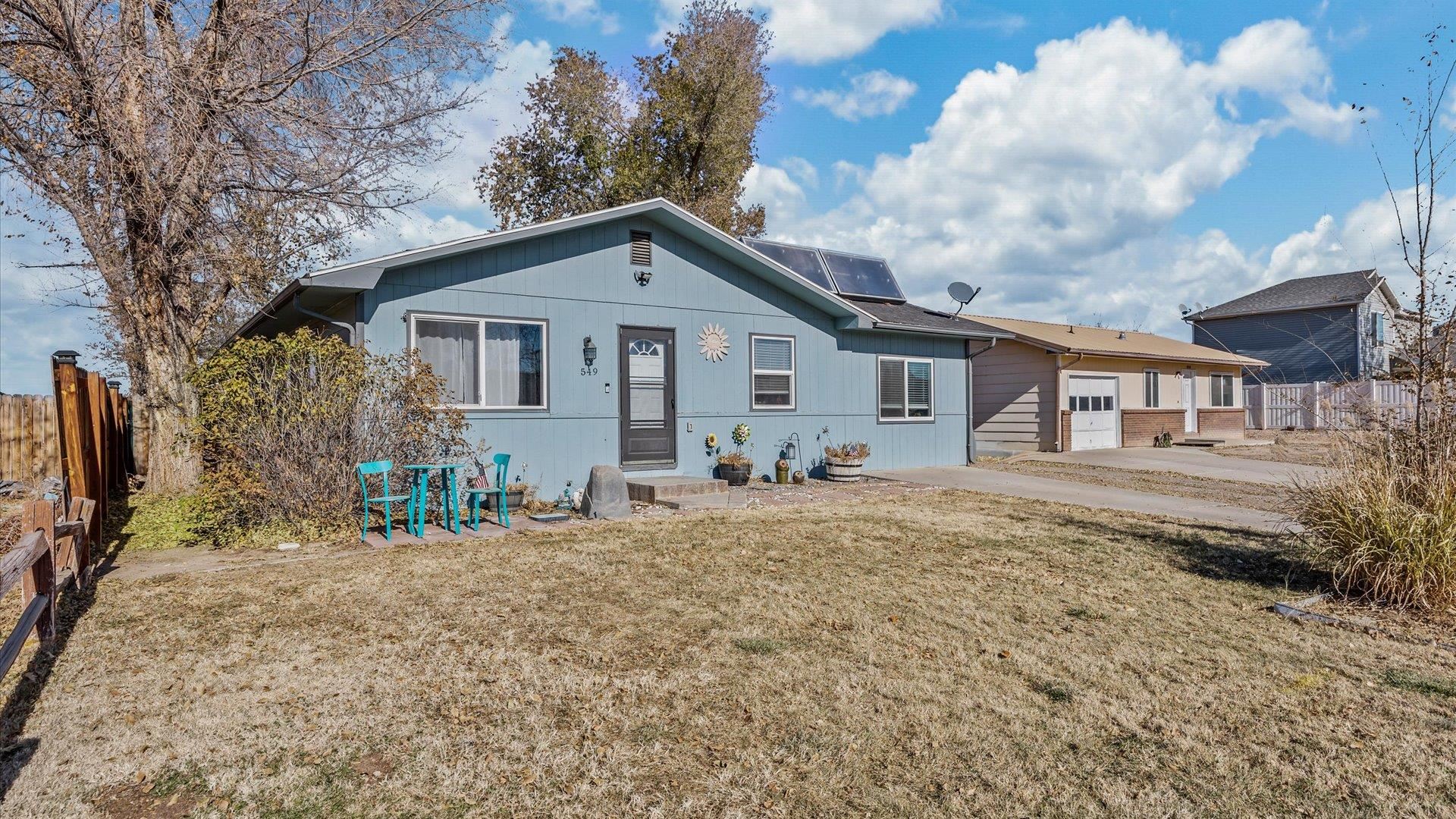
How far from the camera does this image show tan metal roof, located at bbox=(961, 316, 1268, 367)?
18.9m

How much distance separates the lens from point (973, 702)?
3627 mm

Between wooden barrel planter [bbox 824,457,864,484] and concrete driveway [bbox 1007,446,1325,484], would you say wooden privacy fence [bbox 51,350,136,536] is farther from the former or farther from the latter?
concrete driveway [bbox 1007,446,1325,484]

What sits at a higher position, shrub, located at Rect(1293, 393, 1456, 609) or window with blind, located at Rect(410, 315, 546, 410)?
window with blind, located at Rect(410, 315, 546, 410)

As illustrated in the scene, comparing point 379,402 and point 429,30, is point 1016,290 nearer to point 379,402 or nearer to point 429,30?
point 429,30

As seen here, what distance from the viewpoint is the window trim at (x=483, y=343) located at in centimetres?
927

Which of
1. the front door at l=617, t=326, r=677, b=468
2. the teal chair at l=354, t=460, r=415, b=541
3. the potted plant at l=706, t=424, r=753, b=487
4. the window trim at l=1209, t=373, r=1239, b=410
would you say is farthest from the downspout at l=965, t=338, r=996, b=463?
the window trim at l=1209, t=373, r=1239, b=410

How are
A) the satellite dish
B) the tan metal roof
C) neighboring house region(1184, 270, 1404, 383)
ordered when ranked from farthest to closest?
1. neighboring house region(1184, 270, 1404, 383)
2. the tan metal roof
3. the satellite dish

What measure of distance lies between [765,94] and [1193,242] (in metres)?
12.7

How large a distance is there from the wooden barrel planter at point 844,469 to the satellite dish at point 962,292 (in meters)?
4.77

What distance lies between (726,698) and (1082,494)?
9.04m

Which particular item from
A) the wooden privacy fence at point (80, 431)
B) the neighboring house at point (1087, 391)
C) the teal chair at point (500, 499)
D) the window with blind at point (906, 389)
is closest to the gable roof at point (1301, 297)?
the neighboring house at point (1087, 391)

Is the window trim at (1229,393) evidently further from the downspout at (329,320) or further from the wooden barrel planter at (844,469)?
the downspout at (329,320)

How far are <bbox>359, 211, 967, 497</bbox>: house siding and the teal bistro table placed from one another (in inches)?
36.5

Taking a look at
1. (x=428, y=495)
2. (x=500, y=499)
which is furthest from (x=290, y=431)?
(x=500, y=499)
